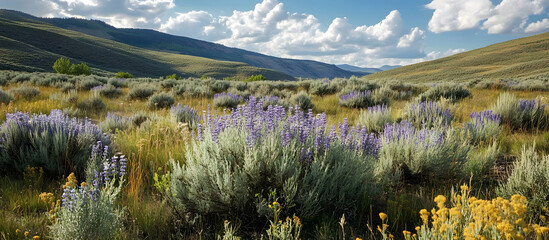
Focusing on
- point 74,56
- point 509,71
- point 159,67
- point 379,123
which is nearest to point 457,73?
point 509,71

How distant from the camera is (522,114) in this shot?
5316mm

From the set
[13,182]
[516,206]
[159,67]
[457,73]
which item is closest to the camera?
[516,206]

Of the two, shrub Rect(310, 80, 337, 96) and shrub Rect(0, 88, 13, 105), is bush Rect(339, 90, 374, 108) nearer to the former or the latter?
shrub Rect(310, 80, 337, 96)

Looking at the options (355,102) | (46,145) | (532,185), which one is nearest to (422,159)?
(532,185)

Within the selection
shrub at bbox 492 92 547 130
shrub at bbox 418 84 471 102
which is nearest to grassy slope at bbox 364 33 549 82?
shrub at bbox 418 84 471 102

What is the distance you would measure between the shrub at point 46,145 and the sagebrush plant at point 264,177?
160cm

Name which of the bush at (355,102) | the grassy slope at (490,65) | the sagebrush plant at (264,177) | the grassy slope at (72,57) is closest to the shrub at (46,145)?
the sagebrush plant at (264,177)

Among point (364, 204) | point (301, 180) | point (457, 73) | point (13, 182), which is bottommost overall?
point (13, 182)

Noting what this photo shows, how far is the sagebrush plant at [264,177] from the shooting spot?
213 centimetres

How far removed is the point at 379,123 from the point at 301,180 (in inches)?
139

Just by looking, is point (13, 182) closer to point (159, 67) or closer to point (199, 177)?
point (199, 177)

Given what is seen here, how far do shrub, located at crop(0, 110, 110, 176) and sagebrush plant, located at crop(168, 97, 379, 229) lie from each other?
160 centimetres

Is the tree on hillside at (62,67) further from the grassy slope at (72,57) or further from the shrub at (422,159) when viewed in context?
the shrub at (422,159)

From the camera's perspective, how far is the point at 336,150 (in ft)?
8.09
